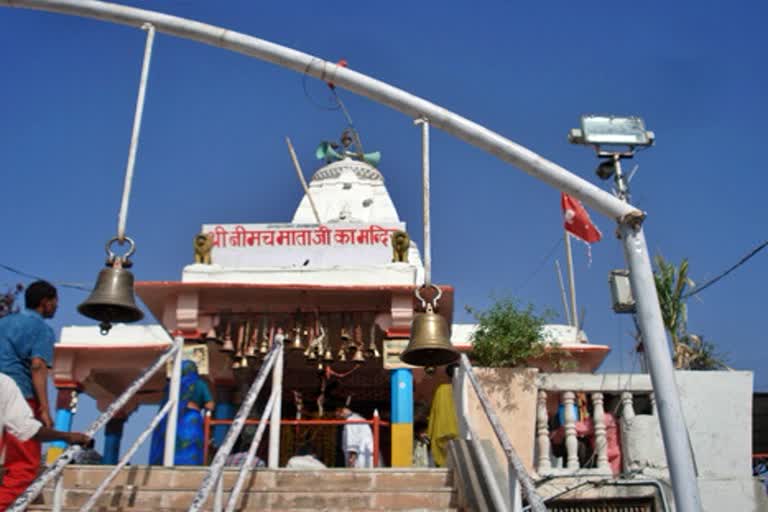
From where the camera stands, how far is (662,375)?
17.7ft

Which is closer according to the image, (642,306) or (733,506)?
(642,306)

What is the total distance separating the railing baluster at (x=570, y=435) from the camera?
7.74 metres

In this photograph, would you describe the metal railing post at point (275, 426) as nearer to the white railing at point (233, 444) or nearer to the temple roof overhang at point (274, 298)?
the white railing at point (233, 444)

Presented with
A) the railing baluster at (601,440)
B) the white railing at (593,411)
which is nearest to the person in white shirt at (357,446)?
the white railing at (593,411)

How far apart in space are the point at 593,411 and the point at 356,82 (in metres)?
4.15

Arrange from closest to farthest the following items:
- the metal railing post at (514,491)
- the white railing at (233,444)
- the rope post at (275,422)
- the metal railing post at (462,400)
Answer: the white railing at (233,444) → the metal railing post at (514,491) → the metal railing post at (462,400) → the rope post at (275,422)

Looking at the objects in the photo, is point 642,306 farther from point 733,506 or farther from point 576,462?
point 733,506

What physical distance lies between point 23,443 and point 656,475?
5602 millimetres

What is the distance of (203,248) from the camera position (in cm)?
1279

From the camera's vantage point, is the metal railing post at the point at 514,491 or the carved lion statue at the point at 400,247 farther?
the carved lion statue at the point at 400,247

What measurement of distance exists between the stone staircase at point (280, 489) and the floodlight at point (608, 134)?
3219 millimetres

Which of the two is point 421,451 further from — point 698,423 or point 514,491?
point 514,491

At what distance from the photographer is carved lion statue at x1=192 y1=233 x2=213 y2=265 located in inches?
501

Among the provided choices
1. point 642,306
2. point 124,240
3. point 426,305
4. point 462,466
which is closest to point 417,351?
point 426,305
